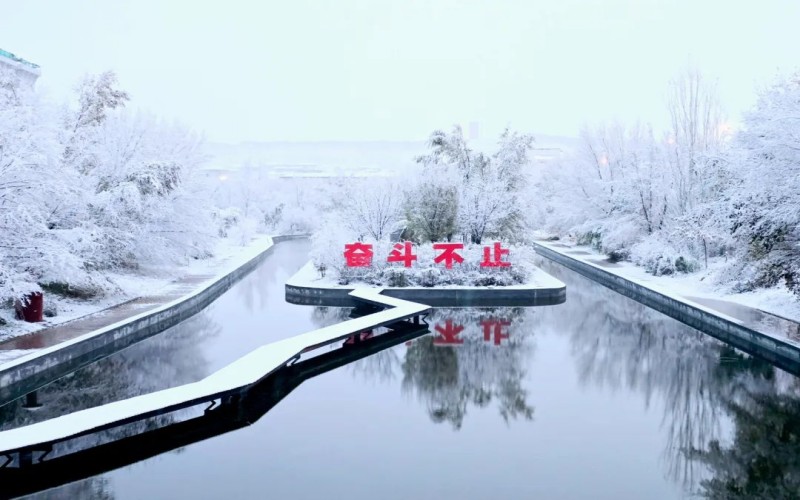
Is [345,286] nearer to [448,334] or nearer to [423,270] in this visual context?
[423,270]

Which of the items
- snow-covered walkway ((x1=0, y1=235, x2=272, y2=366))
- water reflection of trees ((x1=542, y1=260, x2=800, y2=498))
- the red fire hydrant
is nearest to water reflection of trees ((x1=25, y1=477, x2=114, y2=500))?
snow-covered walkway ((x1=0, y1=235, x2=272, y2=366))

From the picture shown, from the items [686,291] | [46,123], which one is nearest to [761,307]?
[686,291]

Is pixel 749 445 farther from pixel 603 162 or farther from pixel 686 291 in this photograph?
pixel 603 162

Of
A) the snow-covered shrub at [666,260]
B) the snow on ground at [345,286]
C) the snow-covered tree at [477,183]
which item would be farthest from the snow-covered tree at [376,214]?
the snow-covered shrub at [666,260]

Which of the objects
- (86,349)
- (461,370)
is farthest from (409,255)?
(86,349)

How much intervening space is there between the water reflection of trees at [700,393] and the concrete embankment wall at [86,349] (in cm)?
815

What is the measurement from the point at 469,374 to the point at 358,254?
27.6 ft

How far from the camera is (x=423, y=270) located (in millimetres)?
17547

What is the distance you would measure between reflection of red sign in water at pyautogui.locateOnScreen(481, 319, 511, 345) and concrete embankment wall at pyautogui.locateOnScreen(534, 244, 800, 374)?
4.17 m

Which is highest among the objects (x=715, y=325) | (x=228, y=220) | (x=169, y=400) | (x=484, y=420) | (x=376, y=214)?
(x=376, y=214)

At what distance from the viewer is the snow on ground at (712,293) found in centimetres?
1343

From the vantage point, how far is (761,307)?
13805mm

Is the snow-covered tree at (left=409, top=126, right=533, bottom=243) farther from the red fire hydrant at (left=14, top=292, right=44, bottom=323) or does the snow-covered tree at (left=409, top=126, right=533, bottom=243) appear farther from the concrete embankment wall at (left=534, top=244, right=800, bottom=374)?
the red fire hydrant at (left=14, top=292, right=44, bottom=323)

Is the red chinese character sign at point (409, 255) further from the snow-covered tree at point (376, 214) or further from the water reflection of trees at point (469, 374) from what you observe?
the water reflection of trees at point (469, 374)
